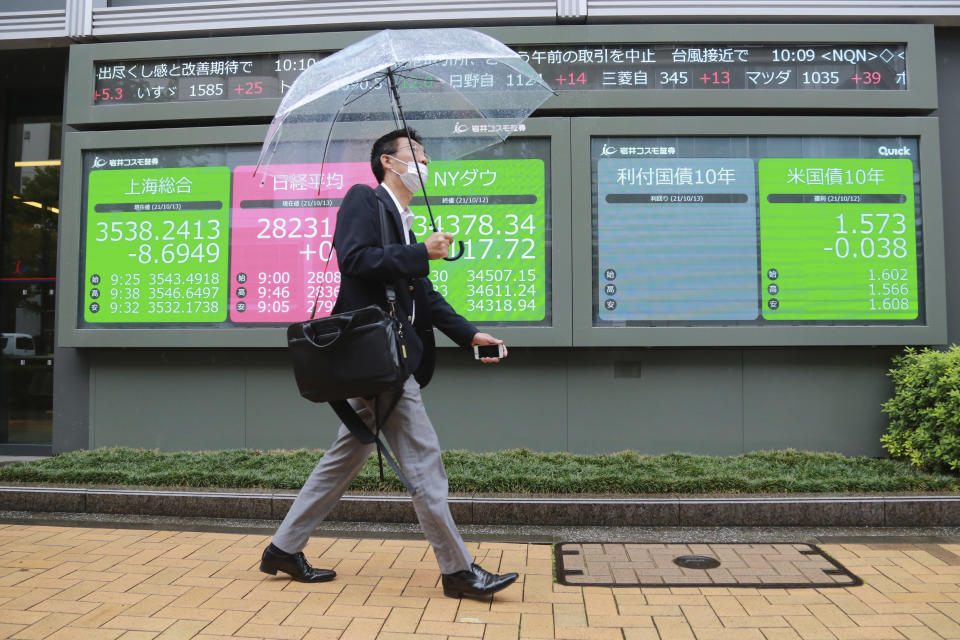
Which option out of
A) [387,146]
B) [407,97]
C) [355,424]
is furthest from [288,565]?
[407,97]

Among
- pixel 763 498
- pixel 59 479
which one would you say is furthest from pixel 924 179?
pixel 59 479

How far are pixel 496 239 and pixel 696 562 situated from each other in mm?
3192

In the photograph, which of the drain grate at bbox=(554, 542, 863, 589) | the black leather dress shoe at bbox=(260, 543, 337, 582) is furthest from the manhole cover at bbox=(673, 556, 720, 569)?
the black leather dress shoe at bbox=(260, 543, 337, 582)

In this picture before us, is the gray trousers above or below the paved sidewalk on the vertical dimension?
above

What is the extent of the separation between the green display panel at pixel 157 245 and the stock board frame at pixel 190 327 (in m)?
0.12

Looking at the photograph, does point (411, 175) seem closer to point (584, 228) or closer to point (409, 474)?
point (409, 474)

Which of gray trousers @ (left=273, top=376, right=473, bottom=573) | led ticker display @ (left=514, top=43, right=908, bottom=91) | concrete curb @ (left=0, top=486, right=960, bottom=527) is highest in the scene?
led ticker display @ (left=514, top=43, right=908, bottom=91)

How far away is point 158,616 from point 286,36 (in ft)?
16.7

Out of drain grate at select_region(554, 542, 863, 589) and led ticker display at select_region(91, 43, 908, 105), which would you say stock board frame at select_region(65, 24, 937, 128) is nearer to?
led ticker display at select_region(91, 43, 908, 105)

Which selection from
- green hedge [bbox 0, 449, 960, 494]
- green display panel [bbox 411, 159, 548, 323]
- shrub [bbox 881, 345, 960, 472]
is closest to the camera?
green hedge [bbox 0, 449, 960, 494]

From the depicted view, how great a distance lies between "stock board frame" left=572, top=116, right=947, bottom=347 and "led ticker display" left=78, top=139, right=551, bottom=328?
1.05 ft

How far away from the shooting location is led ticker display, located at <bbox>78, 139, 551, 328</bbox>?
599cm

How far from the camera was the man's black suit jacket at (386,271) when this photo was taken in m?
2.95

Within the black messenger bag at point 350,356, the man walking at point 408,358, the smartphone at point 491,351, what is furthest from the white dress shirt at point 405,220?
the smartphone at point 491,351
